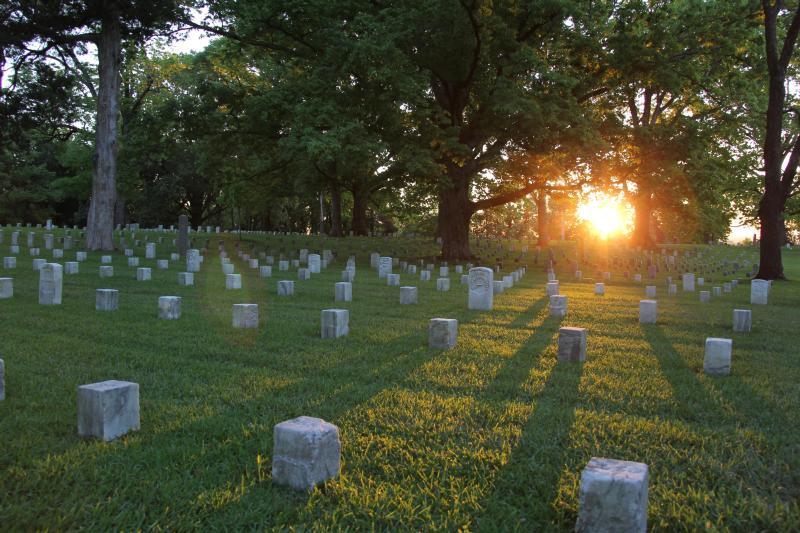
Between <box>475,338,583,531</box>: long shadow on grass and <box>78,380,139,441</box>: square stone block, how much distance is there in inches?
88.8

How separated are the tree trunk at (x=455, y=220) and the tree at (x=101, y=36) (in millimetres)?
11829

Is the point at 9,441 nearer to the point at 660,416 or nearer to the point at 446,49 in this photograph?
the point at 660,416

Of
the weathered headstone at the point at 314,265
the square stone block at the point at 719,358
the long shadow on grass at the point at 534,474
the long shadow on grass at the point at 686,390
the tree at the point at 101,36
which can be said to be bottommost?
the long shadow on grass at the point at 534,474

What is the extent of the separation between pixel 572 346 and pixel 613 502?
3517 mm

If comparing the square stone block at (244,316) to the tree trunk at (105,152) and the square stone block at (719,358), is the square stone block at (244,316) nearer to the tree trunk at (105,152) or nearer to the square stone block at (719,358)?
the square stone block at (719,358)

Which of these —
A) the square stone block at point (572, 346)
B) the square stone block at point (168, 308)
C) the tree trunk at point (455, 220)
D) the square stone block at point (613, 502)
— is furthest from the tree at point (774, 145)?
the square stone block at point (613, 502)

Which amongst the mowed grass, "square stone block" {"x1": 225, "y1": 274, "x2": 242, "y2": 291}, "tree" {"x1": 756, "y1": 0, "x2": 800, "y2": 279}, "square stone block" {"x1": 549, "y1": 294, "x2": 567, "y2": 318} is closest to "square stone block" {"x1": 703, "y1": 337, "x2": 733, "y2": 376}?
the mowed grass

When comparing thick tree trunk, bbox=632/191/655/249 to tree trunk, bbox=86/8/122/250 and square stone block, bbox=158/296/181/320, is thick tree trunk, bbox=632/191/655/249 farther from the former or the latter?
square stone block, bbox=158/296/181/320

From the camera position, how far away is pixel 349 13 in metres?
19.8

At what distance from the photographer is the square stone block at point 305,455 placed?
2.85 m

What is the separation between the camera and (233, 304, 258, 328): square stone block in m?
7.23

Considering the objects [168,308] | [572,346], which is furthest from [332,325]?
[572,346]

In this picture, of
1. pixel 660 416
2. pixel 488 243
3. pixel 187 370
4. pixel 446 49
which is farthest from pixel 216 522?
pixel 488 243

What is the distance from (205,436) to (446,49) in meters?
17.5
